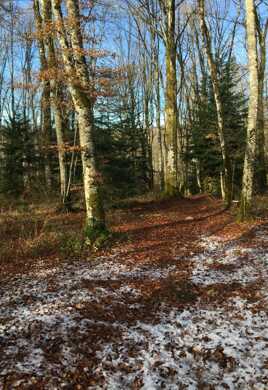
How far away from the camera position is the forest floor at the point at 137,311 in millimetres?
3660

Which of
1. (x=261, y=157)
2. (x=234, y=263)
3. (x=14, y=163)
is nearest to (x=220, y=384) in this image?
(x=234, y=263)

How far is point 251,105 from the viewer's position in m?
9.21

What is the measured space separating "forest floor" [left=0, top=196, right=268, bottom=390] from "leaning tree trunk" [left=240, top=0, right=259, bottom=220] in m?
0.89

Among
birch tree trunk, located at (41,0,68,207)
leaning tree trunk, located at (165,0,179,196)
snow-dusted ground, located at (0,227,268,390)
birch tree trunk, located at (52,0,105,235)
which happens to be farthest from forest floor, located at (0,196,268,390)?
leaning tree trunk, located at (165,0,179,196)

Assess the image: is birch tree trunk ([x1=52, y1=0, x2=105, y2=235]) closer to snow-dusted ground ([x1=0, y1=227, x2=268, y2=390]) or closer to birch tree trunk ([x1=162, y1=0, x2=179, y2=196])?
snow-dusted ground ([x1=0, y1=227, x2=268, y2=390])

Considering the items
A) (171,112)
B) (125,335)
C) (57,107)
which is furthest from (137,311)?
(171,112)

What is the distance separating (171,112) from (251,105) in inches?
241

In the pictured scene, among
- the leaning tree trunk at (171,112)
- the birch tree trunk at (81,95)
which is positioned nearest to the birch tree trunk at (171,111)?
→ the leaning tree trunk at (171,112)

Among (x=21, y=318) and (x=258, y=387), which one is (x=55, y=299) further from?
(x=258, y=387)

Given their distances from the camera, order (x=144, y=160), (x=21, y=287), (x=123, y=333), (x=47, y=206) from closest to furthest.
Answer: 1. (x=123, y=333)
2. (x=21, y=287)
3. (x=47, y=206)
4. (x=144, y=160)

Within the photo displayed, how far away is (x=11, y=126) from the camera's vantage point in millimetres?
16906

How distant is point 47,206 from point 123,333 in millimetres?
9050

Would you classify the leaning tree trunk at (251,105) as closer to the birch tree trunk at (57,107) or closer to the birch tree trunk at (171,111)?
the birch tree trunk at (171,111)

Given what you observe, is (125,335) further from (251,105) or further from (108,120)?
(108,120)
